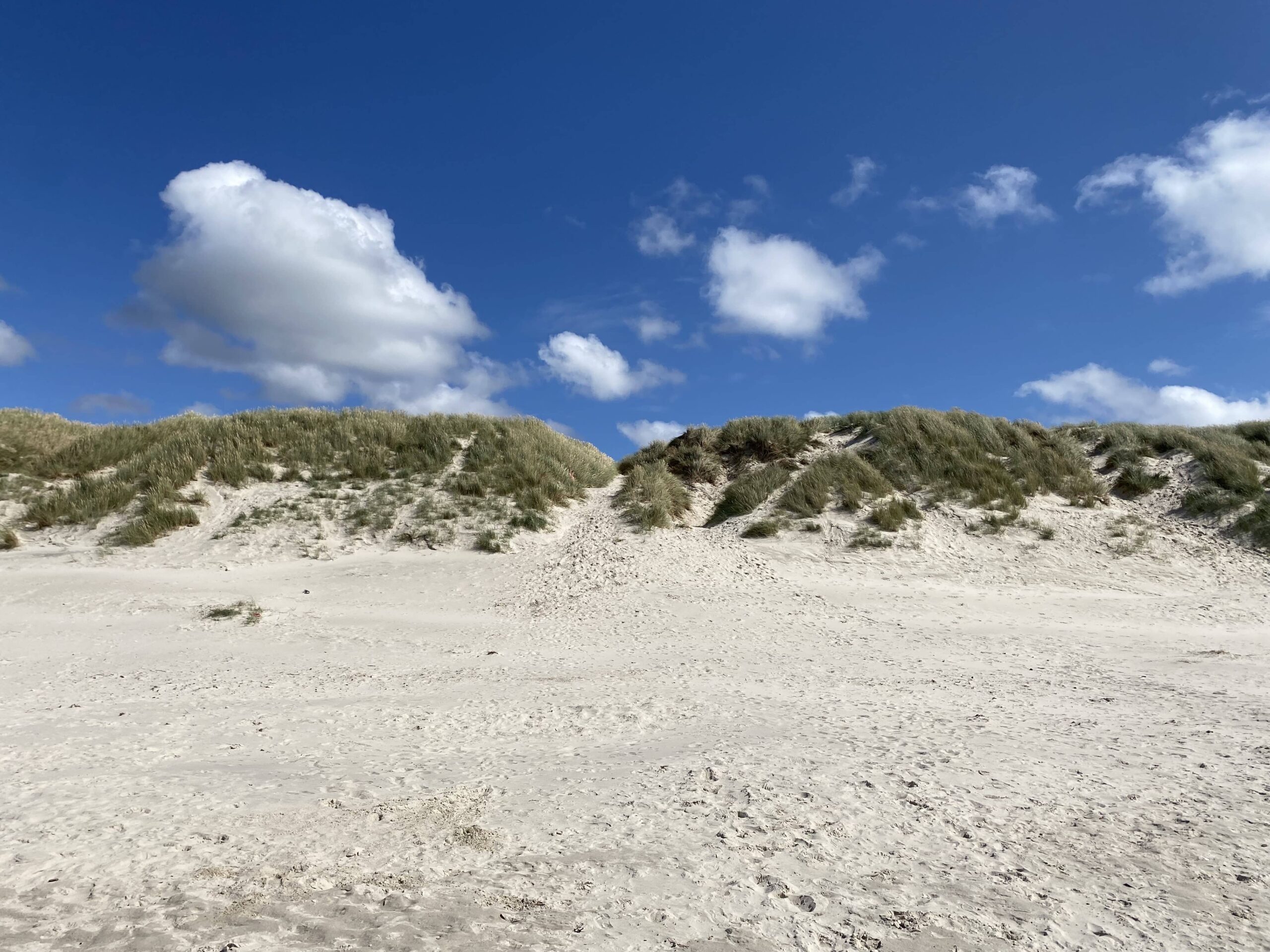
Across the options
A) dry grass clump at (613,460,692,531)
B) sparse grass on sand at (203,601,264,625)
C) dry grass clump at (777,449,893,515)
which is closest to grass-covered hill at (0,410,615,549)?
dry grass clump at (613,460,692,531)

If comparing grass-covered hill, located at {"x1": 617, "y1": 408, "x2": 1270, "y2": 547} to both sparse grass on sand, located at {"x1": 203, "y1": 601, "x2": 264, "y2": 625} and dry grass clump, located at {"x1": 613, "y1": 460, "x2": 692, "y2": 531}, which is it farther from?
sparse grass on sand, located at {"x1": 203, "y1": 601, "x2": 264, "y2": 625}

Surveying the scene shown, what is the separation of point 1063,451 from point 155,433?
2245 centimetres

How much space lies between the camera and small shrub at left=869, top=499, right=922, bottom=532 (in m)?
13.9

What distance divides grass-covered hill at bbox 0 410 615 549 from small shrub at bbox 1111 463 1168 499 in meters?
12.0

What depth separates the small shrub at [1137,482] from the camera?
15766mm

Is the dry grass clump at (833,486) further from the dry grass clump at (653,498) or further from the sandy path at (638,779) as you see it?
the sandy path at (638,779)

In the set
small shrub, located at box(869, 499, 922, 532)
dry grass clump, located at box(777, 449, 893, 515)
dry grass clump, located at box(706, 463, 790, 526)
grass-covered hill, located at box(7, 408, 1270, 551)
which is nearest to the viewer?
small shrub, located at box(869, 499, 922, 532)

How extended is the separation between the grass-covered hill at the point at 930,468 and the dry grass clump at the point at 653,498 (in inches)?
1.4

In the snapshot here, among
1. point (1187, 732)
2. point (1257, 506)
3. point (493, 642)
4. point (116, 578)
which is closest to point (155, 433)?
point (116, 578)

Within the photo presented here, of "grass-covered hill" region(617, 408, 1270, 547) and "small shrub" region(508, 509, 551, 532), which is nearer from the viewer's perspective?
"small shrub" region(508, 509, 551, 532)

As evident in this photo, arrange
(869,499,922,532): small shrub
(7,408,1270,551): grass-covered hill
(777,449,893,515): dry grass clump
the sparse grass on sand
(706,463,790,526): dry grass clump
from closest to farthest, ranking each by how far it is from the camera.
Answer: the sparse grass on sand
(869,499,922,532): small shrub
(7,408,1270,551): grass-covered hill
(777,449,893,515): dry grass clump
(706,463,790,526): dry grass clump

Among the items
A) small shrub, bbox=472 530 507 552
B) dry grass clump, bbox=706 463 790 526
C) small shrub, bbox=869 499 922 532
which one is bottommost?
small shrub, bbox=472 530 507 552

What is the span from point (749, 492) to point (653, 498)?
7.16 ft

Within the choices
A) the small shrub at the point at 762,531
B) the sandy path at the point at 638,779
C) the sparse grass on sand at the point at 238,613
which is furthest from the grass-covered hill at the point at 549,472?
the sandy path at the point at 638,779
